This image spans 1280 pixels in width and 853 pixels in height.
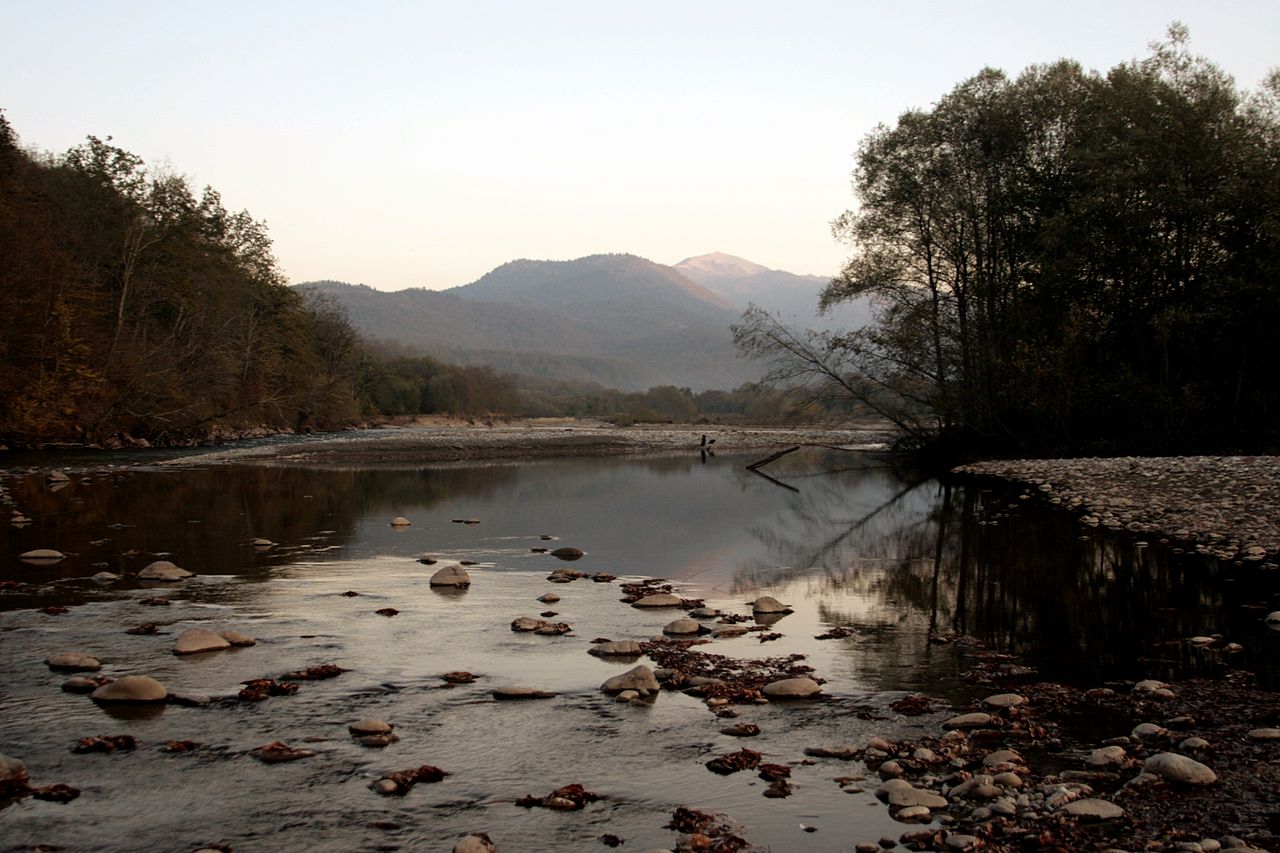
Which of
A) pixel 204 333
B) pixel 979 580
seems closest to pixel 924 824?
pixel 979 580

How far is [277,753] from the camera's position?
7.09 metres

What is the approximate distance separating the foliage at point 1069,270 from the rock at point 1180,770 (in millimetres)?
30297

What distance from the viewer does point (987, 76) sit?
126 ft

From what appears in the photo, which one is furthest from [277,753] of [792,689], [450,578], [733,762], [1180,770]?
[450,578]

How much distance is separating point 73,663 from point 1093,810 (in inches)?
359

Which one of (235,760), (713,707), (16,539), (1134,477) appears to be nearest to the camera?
(235,760)

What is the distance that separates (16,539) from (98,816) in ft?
48.2

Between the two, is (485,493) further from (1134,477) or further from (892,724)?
(892,724)

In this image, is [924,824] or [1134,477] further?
[1134,477]

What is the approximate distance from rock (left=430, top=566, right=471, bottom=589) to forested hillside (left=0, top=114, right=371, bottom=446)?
29188 mm

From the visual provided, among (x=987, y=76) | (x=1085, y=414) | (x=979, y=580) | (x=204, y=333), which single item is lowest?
(x=979, y=580)

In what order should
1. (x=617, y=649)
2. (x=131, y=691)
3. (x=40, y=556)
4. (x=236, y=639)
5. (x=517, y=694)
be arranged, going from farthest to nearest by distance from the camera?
1. (x=40, y=556)
2. (x=236, y=639)
3. (x=617, y=649)
4. (x=517, y=694)
5. (x=131, y=691)

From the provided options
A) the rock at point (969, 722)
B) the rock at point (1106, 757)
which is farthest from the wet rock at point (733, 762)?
the rock at point (1106, 757)

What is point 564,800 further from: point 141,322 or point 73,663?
point 141,322
